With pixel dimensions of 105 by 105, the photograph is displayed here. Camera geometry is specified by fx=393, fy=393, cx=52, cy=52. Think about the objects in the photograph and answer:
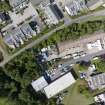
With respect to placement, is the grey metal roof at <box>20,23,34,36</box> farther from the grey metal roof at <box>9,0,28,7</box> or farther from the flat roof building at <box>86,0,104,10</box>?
the flat roof building at <box>86,0,104,10</box>

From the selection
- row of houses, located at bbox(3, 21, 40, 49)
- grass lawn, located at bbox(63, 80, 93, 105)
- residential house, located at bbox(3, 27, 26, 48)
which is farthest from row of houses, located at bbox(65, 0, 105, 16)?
grass lawn, located at bbox(63, 80, 93, 105)

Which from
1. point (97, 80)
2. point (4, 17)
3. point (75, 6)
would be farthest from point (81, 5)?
point (4, 17)

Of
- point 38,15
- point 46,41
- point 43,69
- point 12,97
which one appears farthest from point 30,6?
point 12,97

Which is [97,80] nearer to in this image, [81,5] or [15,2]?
[81,5]

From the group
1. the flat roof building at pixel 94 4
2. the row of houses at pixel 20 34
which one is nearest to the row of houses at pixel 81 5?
the flat roof building at pixel 94 4

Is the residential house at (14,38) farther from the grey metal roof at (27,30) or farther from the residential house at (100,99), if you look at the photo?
the residential house at (100,99)

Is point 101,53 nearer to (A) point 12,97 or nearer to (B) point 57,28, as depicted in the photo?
(B) point 57,28
